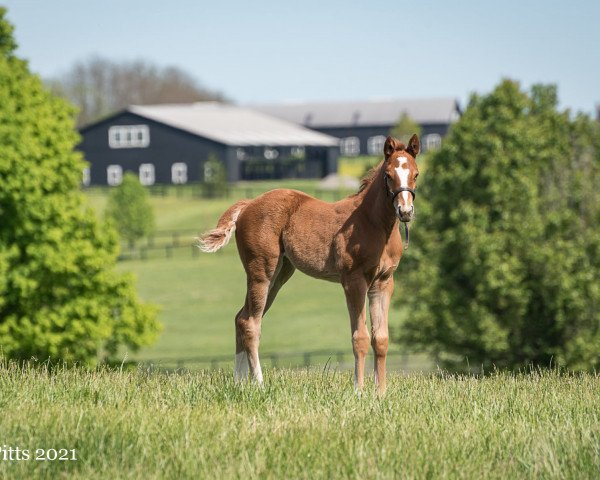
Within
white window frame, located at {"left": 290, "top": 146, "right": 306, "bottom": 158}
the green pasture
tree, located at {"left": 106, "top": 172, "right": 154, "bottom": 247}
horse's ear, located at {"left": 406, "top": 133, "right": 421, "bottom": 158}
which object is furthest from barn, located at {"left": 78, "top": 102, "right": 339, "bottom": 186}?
horse's ear, located at {"left": 406, "top": 133, "right": 421, "bottom": 158}

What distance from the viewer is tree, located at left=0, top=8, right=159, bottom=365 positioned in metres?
28.1

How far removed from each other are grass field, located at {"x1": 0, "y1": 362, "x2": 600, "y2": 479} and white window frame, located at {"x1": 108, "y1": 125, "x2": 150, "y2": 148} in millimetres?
94447

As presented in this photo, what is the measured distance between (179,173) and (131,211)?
79.4 feet

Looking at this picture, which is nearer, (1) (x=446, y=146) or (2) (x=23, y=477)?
(2) (x=23, y=477)

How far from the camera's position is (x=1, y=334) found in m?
Result: 27.2

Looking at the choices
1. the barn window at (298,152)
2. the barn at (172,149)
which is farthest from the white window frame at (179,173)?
the barn window at (298,152)

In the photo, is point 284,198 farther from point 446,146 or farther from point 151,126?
point 151,126

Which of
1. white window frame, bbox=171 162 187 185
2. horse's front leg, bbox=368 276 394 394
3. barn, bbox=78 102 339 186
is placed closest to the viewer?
horse's front leg, bbox=368 276 394 394

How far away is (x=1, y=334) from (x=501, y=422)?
20881mm

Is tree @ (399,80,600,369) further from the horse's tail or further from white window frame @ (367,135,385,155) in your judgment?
white window frame @ (367,135,385,155)

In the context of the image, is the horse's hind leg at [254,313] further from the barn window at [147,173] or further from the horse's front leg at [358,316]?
the barn window at [147,173]

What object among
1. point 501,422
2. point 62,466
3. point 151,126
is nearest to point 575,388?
point 501,422

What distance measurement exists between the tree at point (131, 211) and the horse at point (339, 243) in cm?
6994

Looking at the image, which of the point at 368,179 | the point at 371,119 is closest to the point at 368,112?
the point at 371,119
